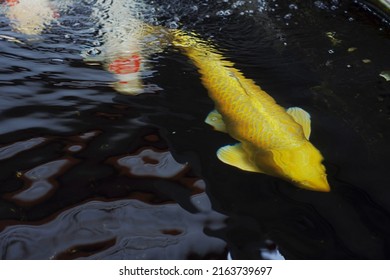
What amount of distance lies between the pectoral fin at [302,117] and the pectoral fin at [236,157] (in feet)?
1.94

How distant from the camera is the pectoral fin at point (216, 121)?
3.31 meters

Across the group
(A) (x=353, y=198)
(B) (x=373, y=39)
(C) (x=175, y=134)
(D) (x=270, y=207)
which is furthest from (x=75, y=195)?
(B) (x=373, y=39)

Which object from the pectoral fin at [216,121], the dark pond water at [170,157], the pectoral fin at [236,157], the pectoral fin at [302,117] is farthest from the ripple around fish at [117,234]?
the pectoral fin at [302,117]

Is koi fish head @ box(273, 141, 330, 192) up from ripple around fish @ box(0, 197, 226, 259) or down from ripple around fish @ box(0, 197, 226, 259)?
up

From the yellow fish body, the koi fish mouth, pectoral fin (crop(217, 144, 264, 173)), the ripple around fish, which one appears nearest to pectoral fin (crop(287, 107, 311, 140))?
the yellow fish body

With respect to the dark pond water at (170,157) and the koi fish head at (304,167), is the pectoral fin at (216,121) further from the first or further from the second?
the koi fish head at (304,167)

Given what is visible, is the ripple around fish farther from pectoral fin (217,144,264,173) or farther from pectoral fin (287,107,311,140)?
pectoral fin (287,107,311,140)

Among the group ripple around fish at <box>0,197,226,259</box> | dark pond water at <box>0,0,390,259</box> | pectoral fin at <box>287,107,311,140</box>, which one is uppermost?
pectoral fin at <box>287,107,311,140</box>

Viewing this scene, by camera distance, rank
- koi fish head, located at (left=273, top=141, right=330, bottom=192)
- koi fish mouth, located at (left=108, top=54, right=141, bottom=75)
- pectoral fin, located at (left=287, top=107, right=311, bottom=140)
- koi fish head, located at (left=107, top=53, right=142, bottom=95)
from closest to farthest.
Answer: koi fish head, located at (left=273, top=141, right=330, bottom=192), pectoral fin, located at (left=287, top=107, right=311, bottom=140), koi fish head, located at (left=107, top=53, right=142, bottom=95), koi fish mouth, located at (left=108, top=54, right=141, bottom=75)

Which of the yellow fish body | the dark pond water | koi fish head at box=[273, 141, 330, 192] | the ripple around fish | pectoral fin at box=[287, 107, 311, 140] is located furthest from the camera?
pectoral fin at box=[287, 107, 311, 140]

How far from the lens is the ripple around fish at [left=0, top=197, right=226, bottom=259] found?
2.24 metres

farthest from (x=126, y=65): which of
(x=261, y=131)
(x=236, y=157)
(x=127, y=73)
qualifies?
(x=236, y=157)

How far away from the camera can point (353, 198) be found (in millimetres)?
2658

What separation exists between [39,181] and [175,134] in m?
1.07
